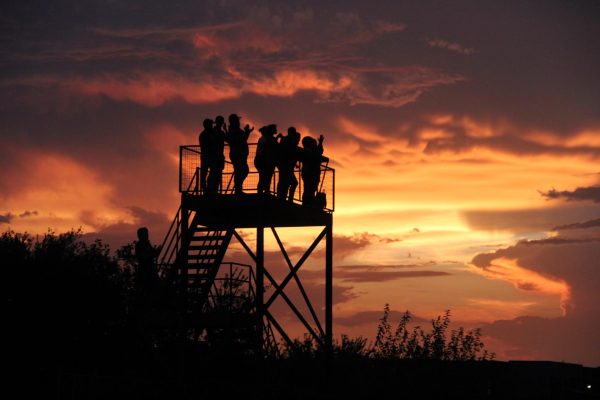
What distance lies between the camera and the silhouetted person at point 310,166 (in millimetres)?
36438

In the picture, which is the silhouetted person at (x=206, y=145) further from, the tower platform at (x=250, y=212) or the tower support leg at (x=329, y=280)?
the tower support leg at (x=329, y=280)

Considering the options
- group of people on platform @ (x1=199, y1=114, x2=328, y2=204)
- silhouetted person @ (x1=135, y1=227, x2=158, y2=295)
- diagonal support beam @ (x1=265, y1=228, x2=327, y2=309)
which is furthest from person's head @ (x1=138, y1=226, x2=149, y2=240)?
diagonal support beam @ (x1=265, y1=228, x2=327, y2=309)

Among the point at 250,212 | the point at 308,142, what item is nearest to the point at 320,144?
the point at 308,142

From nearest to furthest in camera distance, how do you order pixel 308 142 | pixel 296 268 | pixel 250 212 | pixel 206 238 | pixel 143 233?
pixel 143 233 < pixel 206 238 < pixel 308 142 < pixel 250 212 < pixel 296 268

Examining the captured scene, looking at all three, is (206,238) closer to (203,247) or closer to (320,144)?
(203,247)

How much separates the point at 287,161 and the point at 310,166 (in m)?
1.45

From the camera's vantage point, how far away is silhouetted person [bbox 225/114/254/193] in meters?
33.9

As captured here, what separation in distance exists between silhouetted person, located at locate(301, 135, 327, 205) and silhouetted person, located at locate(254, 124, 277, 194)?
1635 mm

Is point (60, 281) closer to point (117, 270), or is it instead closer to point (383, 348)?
point (117, 270)

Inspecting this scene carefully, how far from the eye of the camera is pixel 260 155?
34.5 m

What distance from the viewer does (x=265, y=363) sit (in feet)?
106

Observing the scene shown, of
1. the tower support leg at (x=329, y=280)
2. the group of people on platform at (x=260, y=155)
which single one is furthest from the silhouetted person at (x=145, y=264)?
the tower support leg at (x=329, y=280)

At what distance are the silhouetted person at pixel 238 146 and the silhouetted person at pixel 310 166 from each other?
2402 millimetres

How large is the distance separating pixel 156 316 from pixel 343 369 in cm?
662
